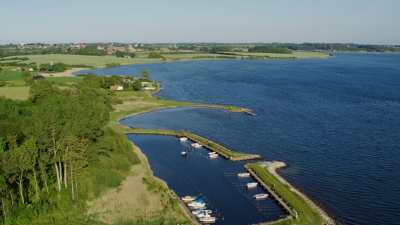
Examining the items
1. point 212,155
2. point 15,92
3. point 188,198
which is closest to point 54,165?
point 188,198

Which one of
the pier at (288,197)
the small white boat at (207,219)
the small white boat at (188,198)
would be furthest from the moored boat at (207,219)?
the pier at (288,197)

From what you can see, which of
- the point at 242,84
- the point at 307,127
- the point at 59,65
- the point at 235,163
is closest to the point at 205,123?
the point at 307,127

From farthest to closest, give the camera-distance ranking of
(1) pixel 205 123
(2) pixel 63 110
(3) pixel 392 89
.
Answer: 1. (3) pixel 392 89
2. (1) pixel 205 123
3. (2) pixel 63 110

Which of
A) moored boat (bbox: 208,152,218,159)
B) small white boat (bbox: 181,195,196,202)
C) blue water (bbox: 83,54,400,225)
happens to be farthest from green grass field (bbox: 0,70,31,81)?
small white boat (bbox: 181,195,196,202)

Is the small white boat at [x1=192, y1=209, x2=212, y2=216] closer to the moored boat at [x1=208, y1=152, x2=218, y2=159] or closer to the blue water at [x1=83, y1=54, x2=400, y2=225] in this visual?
the blue water at [x1=83, y1=54, x2=400, y2=225]

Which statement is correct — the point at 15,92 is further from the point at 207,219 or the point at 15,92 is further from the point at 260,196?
the point at 207,219

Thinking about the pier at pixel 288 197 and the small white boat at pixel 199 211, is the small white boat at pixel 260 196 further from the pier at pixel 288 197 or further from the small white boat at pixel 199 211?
the small white boat at pixel 199 211

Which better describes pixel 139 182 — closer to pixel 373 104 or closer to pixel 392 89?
pixel 373 104
